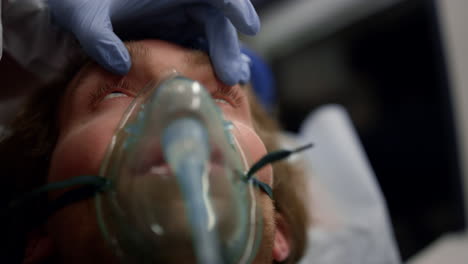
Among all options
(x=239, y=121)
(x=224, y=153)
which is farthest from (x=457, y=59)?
(x=224, y=153)

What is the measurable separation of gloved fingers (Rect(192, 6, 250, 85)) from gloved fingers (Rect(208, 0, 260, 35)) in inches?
1.5

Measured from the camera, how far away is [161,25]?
91 centimetres

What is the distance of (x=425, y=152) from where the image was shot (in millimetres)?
2072

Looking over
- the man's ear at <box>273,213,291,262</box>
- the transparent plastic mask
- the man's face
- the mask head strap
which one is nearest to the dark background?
the man's ear at <box>273,213,291,262</box>

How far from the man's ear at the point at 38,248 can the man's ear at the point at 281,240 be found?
48 centimetres

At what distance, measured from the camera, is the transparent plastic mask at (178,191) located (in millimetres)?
515

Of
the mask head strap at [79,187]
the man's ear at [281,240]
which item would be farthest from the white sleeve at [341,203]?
the mask head strap at [79,187]

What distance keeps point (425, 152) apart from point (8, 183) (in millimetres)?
1958

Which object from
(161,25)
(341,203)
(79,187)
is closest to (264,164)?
(79,187)

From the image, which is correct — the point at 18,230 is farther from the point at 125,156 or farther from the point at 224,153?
the point at 224,153

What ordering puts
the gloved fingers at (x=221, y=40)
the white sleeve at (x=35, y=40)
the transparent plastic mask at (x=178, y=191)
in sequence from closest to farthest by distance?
the transparent plastic mask at (x=178, y=191) < the gloved fingers at (x=221, y=40) < the white sleeve at (x=35, y=40)

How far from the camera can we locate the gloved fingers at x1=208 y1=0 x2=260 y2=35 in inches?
31.1

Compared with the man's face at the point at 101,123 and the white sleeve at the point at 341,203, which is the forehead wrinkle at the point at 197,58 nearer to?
the man's face at the point at 101,123

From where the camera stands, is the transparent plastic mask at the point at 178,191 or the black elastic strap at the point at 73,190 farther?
the black elastic strap at the point at 73,190
